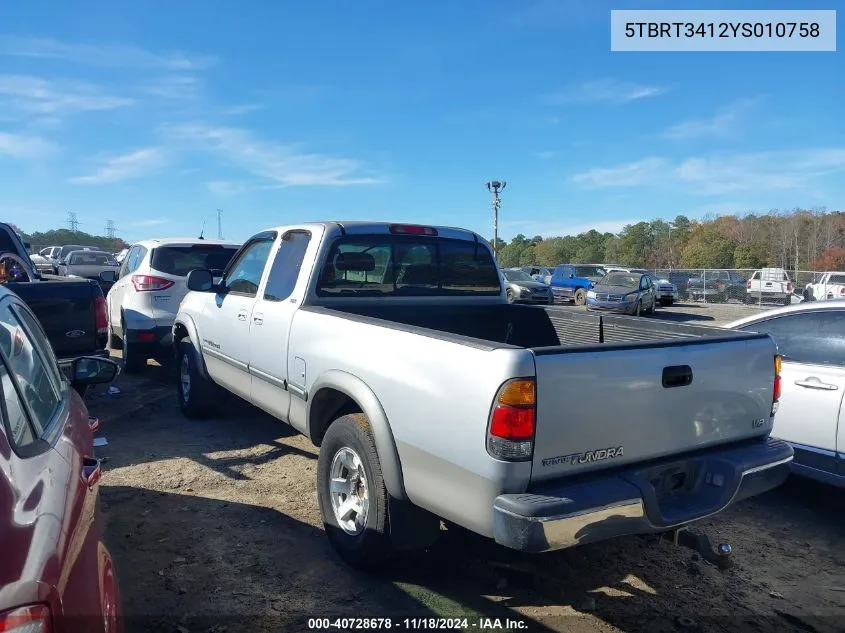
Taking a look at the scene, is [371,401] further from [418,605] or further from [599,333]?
[599,333]

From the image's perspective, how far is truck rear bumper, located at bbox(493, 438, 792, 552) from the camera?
243 cm

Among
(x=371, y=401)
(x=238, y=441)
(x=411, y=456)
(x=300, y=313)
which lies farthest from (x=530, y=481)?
(x=238, y=441)

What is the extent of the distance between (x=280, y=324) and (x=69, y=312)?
2985 millimetres

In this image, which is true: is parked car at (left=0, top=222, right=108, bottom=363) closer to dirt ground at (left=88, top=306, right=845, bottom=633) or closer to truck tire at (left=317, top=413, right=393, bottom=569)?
dirt ground at (left=88, top=306, right=845, bottom=633)

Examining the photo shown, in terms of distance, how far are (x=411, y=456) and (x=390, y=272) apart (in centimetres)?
217

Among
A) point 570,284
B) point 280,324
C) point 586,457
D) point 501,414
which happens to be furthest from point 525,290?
point 501,414

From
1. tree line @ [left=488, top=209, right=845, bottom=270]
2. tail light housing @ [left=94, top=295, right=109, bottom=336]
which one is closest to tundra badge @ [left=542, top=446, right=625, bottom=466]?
tail light housing @ [left=94, top=295, right=109, bottom=336]

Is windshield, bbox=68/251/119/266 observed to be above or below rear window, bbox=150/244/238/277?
above

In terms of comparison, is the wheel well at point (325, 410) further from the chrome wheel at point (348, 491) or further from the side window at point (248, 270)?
the side window at point (248, 270)

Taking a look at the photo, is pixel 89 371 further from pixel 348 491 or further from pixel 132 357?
pixel 132 357

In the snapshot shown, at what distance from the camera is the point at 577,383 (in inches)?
102

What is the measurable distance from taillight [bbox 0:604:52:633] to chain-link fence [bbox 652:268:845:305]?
99.8 feet

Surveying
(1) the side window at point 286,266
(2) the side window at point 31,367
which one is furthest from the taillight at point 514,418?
(1) the side window at point 286,266

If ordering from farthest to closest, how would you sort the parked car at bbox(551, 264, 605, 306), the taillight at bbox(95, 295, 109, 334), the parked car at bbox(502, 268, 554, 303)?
the parked car at bbox(551, 264, 605, 306)
the parked car at bbox(502, 268, 554, 303)
the taillight at bbox(95, 295, 109, 334)
